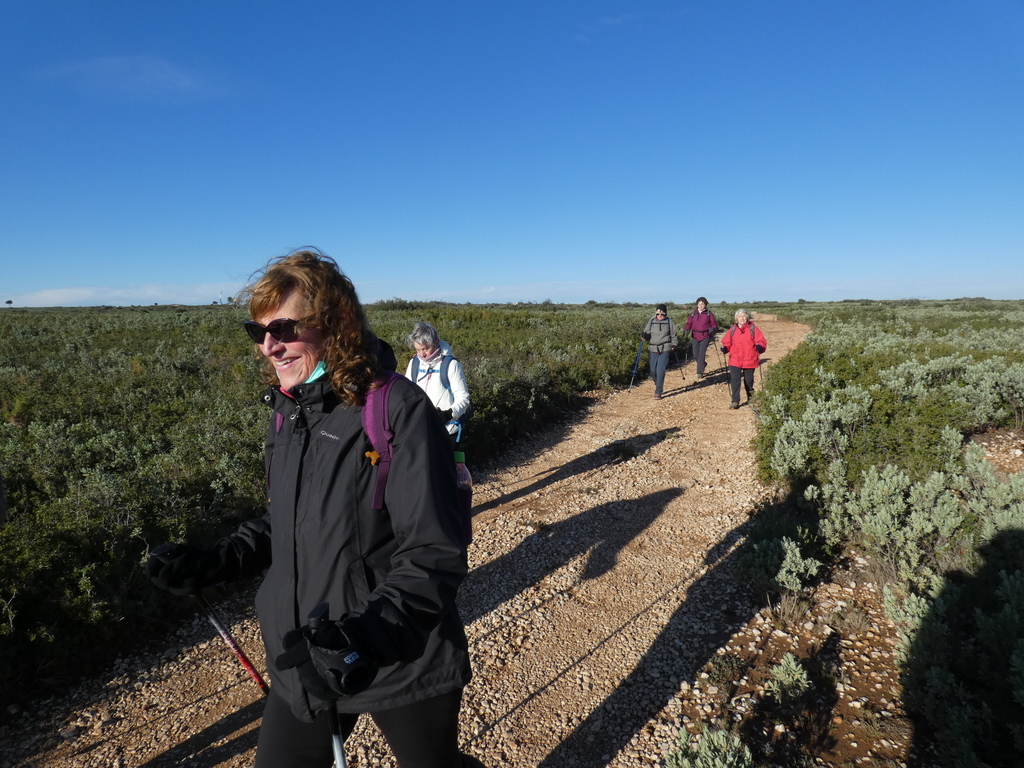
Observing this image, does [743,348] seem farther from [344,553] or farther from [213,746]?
[344,553]

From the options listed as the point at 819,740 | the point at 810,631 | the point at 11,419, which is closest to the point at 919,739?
the point at 819,740

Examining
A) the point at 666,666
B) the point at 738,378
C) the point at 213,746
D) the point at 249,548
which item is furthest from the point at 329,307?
the point at 738,378

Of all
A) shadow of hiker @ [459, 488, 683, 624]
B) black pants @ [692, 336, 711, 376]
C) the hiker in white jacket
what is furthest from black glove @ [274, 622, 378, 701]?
black pants @ [692, 336, 711, 376]

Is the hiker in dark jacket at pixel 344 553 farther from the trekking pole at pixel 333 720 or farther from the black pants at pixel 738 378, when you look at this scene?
the black pants at pixel 738 378

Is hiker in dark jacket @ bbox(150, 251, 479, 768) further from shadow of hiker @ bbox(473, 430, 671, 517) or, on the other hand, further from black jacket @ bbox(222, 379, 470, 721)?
shadow of hiker @ bbox(473, 430, 671, 517)

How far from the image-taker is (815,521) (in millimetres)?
5633

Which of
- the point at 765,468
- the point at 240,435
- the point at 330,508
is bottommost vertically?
the point at 765,468

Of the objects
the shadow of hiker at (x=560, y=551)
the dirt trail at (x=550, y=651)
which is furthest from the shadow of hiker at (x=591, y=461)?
the shadow of hiker at (x=560, y=551)

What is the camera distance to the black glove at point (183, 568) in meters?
1.92

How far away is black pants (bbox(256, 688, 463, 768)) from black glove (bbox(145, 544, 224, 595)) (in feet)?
1.62

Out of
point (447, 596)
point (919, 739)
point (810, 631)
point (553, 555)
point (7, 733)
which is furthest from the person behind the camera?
point (553, 555)

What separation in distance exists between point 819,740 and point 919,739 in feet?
1.73

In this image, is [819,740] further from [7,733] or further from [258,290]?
[7,733]

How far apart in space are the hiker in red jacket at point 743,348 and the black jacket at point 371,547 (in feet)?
33.5
